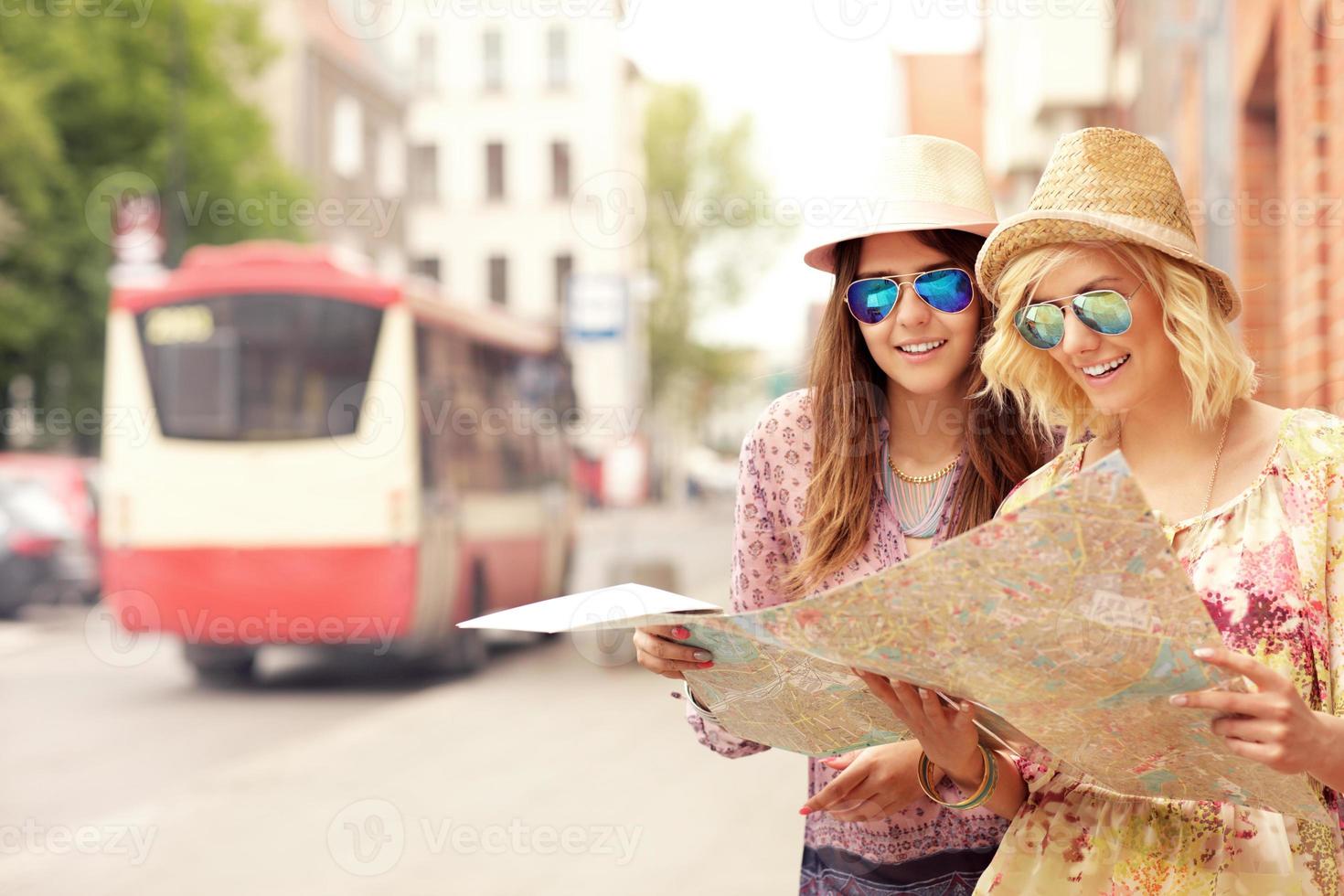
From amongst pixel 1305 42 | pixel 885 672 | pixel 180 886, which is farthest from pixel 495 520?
pixel 885 672

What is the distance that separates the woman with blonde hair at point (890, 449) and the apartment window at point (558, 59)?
157 ft

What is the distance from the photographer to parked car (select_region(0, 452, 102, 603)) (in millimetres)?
16359

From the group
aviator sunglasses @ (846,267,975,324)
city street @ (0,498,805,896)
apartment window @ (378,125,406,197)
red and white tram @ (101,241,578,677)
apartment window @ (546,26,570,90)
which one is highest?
apartment window @ (546,26,570,90)

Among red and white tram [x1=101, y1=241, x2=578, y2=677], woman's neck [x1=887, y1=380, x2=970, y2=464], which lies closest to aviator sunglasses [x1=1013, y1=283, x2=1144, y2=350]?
woman's neck [x1=887, y1=380, x2=970, y2=464]

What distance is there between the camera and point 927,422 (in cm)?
259

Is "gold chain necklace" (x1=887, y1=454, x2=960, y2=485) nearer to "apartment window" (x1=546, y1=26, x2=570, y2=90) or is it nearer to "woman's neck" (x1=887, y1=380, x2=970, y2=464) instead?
"woman's neck" (x1=887, y1=380, x2=970, y2=464)

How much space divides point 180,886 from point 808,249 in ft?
14.9

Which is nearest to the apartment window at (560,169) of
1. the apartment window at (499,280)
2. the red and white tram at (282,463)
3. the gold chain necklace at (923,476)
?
the apartment window at (499,280)

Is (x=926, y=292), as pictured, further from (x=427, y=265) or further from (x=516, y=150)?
(x=427, y=265)

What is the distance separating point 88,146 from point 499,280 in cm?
2514

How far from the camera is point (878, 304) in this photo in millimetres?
2451

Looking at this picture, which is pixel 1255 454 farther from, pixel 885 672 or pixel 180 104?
pixel 180 104

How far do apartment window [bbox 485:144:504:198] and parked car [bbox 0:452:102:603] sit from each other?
33.5 metres

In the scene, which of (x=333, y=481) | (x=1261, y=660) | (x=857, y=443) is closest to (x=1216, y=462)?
(x=1261, y=660)
